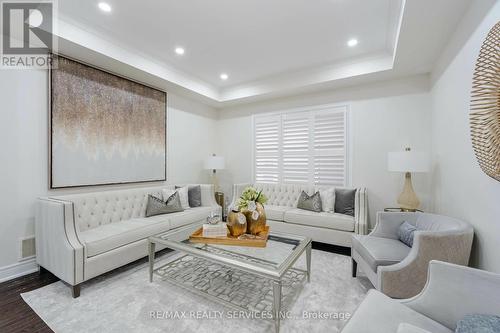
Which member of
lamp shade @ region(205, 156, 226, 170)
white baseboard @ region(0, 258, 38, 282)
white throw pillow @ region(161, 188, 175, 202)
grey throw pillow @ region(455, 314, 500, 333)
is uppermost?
lamp shade @ region(205, 156, 226, 170)

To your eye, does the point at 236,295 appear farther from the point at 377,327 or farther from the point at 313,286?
the point at 377,327

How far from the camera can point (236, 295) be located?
204 centimetres

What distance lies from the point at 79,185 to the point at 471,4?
455 cm

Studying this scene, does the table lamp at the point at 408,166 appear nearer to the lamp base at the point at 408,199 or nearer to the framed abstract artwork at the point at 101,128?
the lamp base at the point at 408,199

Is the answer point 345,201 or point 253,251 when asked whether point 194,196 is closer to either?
point 253,251

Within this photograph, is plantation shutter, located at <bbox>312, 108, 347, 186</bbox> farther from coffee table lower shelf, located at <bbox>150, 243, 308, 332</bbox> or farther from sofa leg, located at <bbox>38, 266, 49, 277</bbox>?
sofa leg, located at <bbox>38, 266, 49, 277</bbox>

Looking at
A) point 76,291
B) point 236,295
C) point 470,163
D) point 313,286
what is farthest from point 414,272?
point 76,291

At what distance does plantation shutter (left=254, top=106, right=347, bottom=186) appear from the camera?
3945mm

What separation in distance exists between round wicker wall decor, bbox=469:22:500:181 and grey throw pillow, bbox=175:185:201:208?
11.7 ft

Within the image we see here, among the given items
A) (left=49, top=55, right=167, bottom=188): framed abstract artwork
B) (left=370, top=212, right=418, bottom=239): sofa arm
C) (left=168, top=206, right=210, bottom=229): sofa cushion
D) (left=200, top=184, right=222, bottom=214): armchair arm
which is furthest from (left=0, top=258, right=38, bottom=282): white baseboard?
(left=370, top=212, right=418, bottom=239): sofa arm

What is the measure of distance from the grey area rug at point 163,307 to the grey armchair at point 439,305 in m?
0.69

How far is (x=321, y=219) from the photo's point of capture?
3270mm

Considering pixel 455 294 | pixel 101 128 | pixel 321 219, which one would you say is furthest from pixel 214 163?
pixel 455 294

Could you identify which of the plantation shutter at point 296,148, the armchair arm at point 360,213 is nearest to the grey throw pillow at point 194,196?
the plantation shutter at point 296,148
